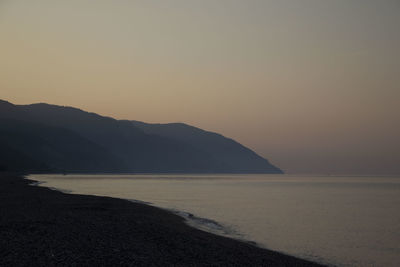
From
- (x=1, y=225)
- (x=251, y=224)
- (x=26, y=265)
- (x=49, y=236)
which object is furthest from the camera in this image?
(x=251, y=224)

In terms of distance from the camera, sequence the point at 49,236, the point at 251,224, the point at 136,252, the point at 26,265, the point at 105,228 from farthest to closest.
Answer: the point at 251,224
the point at 105,228
the point at 49,236
the point at 136,252
the point at 26,265

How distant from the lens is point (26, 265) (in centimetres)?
1416

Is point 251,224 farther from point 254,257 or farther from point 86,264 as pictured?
point 86,264

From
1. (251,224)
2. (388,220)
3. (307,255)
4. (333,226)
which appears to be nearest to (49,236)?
(307,255)

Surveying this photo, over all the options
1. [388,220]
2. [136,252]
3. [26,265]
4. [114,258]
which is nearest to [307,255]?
[136,252]

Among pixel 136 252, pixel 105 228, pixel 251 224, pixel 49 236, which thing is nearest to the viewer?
pixel 136 252

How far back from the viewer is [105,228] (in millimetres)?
24672

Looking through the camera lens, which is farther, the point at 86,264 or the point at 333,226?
the point at 333,226

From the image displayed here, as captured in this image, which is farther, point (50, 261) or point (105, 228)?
point (105, 228)

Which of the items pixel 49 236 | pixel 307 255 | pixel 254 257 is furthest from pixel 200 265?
pixel 307 255

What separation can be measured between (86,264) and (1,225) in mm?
10429

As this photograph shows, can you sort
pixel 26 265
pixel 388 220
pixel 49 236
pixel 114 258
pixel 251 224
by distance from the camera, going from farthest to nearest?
pixel 388 220, pixel 251 224, pixel 49 236, pixel 114 258, pixel 26 265

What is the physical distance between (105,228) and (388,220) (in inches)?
1422

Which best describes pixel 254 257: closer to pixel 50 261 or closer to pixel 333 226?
pixel 50 261
